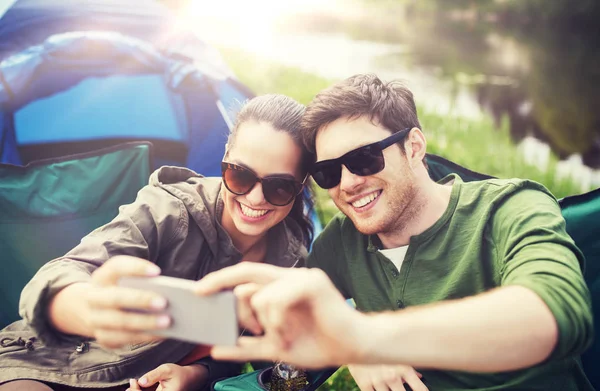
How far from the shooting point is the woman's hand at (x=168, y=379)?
1.24 meters

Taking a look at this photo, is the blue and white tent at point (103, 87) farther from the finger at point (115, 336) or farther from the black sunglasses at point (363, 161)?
the finger at point (115, 336)

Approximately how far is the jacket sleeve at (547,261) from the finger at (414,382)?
351 millimetres

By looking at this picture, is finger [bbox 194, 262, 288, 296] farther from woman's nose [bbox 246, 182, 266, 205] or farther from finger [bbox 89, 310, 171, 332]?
woman's nose [bbox 246, 182, 266, 205]

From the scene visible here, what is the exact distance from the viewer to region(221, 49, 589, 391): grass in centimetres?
309

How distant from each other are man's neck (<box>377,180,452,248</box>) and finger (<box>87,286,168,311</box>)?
2.30ft

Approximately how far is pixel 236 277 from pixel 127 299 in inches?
6.1

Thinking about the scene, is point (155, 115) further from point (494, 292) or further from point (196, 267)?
point (494, 292)

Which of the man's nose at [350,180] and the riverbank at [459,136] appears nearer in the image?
the man's nose at [350,180]

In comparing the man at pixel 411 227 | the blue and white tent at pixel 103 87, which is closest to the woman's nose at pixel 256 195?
the man at pixel 411 227

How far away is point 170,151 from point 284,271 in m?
1.41

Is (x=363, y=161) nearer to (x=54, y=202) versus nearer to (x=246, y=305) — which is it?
(x=246, y=305)

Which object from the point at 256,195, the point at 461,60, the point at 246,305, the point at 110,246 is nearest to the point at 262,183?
the point at 256,195

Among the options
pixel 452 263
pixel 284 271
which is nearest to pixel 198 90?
pixel 452 263

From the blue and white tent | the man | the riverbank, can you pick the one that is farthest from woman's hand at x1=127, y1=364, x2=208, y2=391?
the riverbank
